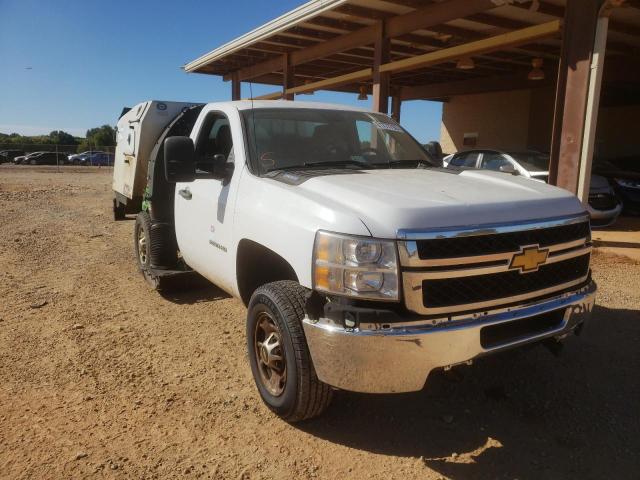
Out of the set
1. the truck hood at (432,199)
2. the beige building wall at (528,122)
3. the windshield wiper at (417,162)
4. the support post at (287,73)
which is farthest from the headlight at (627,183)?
the truck hood at (432,199)

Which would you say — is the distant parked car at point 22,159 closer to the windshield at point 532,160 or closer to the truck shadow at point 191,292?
the windshield at point 532,160

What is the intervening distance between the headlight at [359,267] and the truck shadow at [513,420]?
75cm

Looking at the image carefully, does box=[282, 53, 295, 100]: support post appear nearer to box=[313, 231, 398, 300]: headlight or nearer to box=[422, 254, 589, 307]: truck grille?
box=[422, 254, 589, 307]: truck grille

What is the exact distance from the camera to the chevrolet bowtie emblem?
2545 millimetres

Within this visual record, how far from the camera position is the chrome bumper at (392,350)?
2.31 meters

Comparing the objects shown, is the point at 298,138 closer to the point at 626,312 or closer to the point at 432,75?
the point at 626,312

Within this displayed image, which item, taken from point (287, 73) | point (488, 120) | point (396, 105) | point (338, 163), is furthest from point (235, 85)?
point (338, 163)

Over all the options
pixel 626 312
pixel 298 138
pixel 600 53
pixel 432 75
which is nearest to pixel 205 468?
pixel 298 138

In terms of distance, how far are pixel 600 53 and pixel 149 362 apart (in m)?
6.71

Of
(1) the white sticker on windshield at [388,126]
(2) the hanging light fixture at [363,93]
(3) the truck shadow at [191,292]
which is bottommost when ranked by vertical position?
(3) the truck shadow at [191,292]

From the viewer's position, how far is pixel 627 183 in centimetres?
1111

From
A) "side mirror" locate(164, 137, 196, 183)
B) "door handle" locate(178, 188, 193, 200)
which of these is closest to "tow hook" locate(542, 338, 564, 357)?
"side mirror" locate(164, 137, 196, 183)

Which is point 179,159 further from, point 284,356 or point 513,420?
point 513,420

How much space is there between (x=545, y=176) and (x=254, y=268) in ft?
24.6
